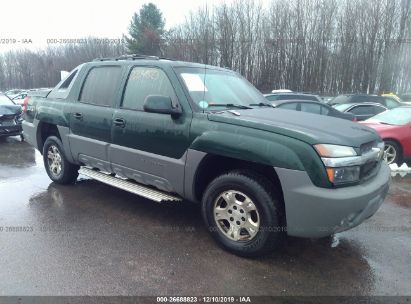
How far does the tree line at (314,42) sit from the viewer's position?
90.4 ft

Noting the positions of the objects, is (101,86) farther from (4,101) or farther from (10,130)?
(4,101)

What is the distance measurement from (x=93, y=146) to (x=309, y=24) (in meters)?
28.8

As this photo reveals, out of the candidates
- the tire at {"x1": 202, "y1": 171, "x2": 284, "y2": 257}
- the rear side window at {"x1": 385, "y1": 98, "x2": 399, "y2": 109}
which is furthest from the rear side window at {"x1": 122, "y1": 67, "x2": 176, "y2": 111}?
the rear side window at {"x1": 385, "y1": 98, "x2": 399, "y2": 109}

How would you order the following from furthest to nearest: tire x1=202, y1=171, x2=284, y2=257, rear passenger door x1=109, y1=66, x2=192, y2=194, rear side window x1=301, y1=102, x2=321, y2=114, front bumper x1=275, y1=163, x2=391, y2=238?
rear side window x1=301, y1=102, x2=321, y2=114, rear passenger door x1=109, y1=66, x2=192, y2=194, tire x1=202, y1=171, x2=284, y2=257, front bumper x1=275, y1=163, x2=391, y2=238

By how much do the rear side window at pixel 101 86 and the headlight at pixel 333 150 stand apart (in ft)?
9.04

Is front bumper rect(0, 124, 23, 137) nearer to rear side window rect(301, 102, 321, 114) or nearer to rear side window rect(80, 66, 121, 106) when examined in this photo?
rear side window rect(80, 66, 121, 106)

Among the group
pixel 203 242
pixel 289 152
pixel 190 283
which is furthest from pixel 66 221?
pixel 289 152

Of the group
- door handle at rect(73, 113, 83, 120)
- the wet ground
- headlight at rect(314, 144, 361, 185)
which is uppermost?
door handle at rect(73, 113, 83, 120)

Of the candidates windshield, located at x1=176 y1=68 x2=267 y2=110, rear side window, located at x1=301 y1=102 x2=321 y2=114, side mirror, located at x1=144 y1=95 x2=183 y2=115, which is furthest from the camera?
rear side window, located at x1=301 y1=102 x2=321 y2=114

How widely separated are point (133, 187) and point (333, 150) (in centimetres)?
241

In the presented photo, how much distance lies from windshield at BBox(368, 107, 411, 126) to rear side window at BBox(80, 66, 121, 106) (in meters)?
6.34

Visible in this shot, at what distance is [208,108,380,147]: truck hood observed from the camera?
2.97 meters

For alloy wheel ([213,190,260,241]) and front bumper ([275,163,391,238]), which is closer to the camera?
front bumper ([275,163,391,238])

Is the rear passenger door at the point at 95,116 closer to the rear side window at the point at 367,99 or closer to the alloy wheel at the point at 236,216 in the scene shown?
the alloy wheel at the point at 236,216
